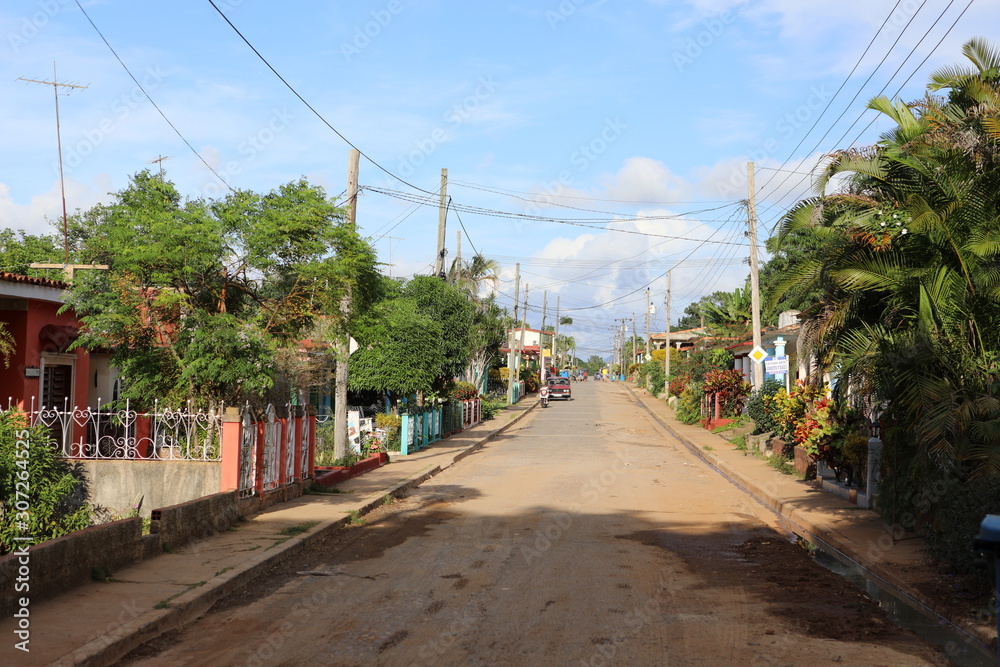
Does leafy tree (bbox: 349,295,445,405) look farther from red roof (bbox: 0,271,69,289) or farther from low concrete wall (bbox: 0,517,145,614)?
low concrete wall (bbox: 0,517,145,614)

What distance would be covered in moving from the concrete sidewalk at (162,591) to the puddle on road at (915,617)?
240 inches

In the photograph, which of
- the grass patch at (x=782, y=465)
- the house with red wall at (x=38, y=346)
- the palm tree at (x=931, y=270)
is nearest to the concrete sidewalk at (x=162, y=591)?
the house with red wall at (x=38, y=346)

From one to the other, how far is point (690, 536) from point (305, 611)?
6.12m

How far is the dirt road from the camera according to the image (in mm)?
6504

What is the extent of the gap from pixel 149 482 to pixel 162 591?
15.4 ft

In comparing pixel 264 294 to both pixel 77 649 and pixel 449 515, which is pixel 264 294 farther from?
pixel 77 649

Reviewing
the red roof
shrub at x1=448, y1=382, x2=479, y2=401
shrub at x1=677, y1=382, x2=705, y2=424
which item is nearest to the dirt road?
the red roof

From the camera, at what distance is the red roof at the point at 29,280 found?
13507 millimetres

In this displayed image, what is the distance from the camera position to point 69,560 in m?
7.79

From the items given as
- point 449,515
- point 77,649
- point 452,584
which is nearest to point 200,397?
point 449,515

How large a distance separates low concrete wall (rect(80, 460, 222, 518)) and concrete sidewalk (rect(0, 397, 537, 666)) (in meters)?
0.87

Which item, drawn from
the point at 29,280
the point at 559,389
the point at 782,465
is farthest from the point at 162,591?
the point at 559,389

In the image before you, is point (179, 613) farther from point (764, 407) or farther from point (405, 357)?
point (764, 407)

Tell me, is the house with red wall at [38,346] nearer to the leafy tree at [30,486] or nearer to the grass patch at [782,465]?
the leafy tree at [30,486]
